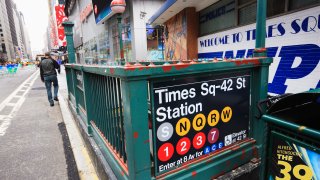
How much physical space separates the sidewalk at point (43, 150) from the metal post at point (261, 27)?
2.70 meters

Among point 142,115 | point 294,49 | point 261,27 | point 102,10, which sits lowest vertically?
point 142,115

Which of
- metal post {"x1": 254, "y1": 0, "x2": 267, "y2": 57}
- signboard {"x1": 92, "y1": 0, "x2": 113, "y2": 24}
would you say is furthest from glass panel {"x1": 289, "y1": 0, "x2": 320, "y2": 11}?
signboard {"x1": 92, "y1": 0, "x2": 113, "y2": 24}

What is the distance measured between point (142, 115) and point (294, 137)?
43.0 inches

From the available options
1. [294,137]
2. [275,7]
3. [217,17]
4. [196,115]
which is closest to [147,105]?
[196,115]

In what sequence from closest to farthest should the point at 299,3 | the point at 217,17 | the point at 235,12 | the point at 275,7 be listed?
1. the point at 299,3
2. the point at 275,7
3. the point at 235,12
4. the point at 217,17

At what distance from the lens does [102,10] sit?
16.3m

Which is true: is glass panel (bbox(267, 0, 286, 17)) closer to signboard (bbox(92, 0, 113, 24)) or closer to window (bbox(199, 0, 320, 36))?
window (bbox(199, 0, 320, 36))

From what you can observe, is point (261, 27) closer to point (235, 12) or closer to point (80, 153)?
point (80, 153)

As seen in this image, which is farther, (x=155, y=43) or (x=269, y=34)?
(x=155, y=43)

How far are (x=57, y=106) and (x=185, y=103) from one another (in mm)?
7183

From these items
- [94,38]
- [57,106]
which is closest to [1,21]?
[94,38]

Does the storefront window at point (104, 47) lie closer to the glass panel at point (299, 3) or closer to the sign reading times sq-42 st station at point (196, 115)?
the glass panel at point (299, 3)

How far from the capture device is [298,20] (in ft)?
14.9

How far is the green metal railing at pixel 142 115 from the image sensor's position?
1.64 meters
